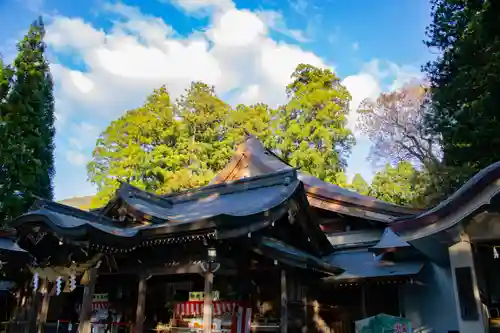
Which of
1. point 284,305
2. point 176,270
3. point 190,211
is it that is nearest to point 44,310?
point 176,270

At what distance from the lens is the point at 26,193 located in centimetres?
2130

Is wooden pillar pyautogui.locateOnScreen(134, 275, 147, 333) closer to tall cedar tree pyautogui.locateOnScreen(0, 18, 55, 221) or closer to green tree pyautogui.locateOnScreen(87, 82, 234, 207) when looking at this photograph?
tall cedar tree pyautogui.locateOnScreen(0, 18, 55, 221)

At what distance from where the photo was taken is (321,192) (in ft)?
50.2

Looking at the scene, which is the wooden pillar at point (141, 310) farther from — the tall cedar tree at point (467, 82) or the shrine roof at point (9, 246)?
the tall cedar tree at point (467, 82)

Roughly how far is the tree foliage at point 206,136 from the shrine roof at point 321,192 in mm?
9105

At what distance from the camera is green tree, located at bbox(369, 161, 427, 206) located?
27.5 metres

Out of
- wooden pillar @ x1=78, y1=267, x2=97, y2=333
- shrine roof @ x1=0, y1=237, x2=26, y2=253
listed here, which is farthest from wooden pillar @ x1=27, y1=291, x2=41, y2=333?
shrine roof @ x1=0, y1=237, x2=26, y2=253

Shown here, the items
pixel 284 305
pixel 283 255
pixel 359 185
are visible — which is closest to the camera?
pixel 283 255

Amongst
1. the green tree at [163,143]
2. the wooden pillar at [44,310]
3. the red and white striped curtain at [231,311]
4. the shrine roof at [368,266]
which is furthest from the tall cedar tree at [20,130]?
the shrine roof at [368,266]

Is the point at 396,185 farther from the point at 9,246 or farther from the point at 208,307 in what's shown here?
the point at 9,246

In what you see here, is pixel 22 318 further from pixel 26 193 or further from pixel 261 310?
pixel 26 193

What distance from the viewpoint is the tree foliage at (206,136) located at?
2827 centimetres

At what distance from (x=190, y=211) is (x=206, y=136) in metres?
19.5

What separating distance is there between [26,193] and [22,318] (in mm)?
9489
